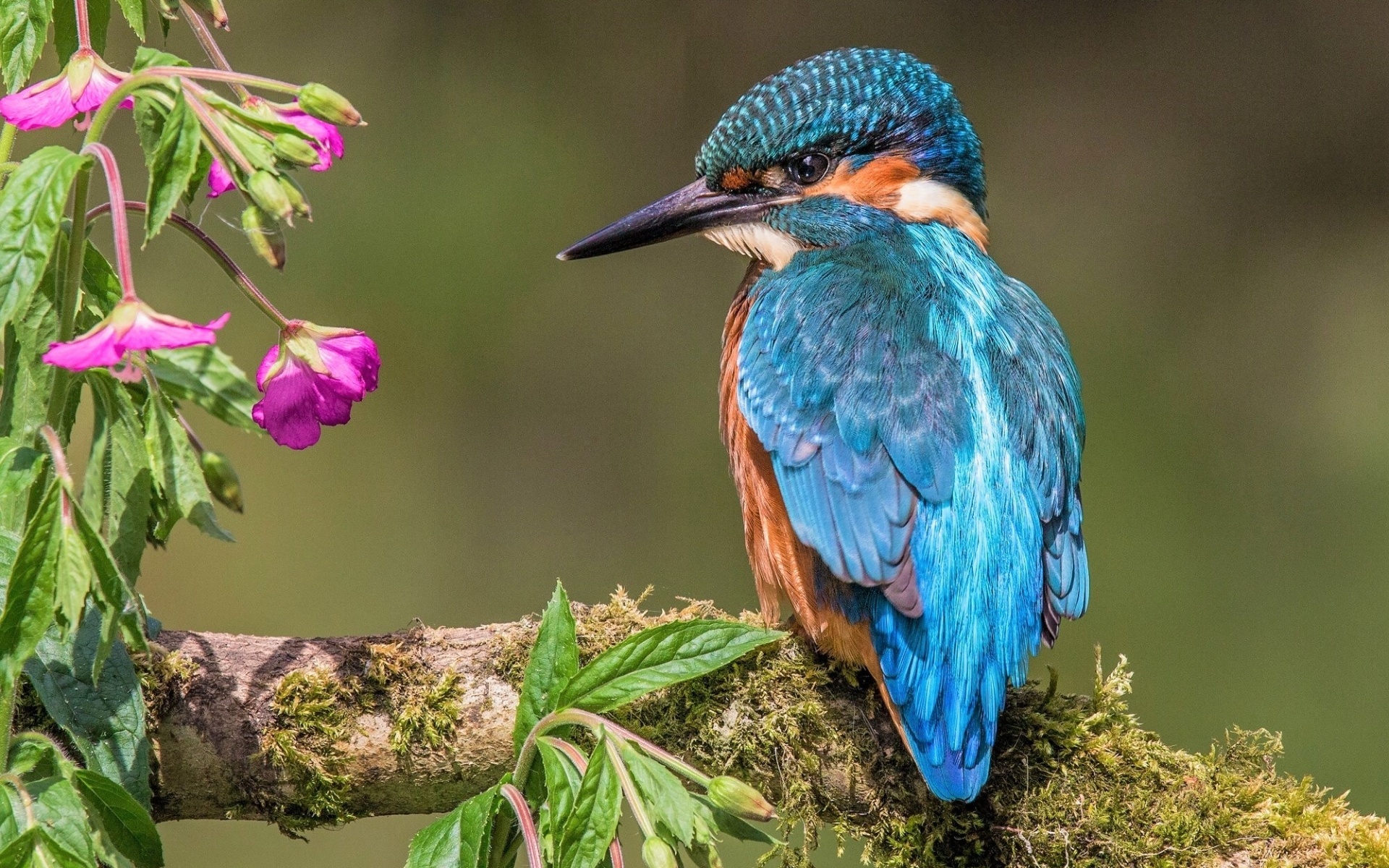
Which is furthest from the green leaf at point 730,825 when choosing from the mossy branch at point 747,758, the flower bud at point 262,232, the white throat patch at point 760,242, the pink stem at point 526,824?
the white throat patch at point 760,242

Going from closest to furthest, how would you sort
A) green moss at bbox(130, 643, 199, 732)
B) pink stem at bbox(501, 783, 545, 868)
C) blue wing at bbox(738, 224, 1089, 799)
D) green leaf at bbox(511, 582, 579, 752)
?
1. pink stem at bbox(501, 783, 545, 868)
2. green leaf at bbox(511, 582, 579, 752)
3. green moss at bbox(130, 643, 199, 732)
4. blue wing at bbox(738, 224, 1089, 799)

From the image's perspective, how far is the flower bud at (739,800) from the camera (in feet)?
3.09

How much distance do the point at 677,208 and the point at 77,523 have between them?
1.18m

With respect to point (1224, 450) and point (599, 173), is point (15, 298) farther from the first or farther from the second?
point (1224, 450)

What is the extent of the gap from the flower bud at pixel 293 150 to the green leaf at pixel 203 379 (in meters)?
0.31

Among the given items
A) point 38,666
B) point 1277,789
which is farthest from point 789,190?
point 38,666

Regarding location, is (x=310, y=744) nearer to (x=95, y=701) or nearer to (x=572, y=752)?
(x=95, y=701)

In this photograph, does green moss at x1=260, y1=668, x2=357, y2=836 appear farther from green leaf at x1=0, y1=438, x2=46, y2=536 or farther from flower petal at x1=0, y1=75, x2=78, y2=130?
flower petal at x1=0, y1=75, x2=78, y2=130

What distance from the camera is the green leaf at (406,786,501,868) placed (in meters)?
0.93

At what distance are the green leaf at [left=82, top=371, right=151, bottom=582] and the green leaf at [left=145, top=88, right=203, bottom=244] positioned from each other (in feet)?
0.57

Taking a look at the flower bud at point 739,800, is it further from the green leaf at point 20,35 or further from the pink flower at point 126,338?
the green leaf at point 20,35

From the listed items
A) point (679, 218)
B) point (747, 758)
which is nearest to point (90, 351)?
point (747, 758)

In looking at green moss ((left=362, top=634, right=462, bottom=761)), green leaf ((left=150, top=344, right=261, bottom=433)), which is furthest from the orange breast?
green leaf ((left=150, top=344, right=261, bottom=433))

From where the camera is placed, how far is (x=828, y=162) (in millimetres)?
1819
